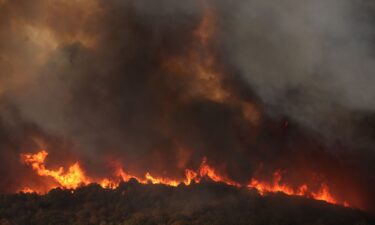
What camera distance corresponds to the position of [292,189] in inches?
1228

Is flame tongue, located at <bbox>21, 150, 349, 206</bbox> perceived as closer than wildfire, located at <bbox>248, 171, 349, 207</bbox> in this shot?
No

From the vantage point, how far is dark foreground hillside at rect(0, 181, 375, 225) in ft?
84.9

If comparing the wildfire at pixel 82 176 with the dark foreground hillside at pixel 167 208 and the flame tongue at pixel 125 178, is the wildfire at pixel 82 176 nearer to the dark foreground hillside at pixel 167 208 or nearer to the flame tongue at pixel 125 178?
the flame tongue at pixel 125 178

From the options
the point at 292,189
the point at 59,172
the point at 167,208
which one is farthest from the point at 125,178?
the point at 292,189

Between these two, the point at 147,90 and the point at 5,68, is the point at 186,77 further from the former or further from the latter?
the point at 5,68

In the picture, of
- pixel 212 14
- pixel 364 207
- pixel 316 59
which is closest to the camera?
pixel 316 59

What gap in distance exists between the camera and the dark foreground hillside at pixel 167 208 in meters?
25.9

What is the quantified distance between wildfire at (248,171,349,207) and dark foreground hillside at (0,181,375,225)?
284 cm

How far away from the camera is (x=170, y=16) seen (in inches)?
1283

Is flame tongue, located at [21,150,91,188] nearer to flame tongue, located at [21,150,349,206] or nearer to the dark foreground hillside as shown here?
flame tongue, located at [21,150,349,206]

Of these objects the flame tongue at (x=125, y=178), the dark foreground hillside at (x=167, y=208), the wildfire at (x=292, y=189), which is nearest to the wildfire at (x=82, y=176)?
the flame tongue at (x=125, y=178)

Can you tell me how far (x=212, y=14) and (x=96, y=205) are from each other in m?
11.6

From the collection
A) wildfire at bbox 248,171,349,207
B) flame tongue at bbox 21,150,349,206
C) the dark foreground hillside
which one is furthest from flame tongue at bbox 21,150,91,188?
wildfire at bbox 248,171,349,207

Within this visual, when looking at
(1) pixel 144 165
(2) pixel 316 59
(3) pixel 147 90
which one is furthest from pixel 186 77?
(2) pixel 316 59
